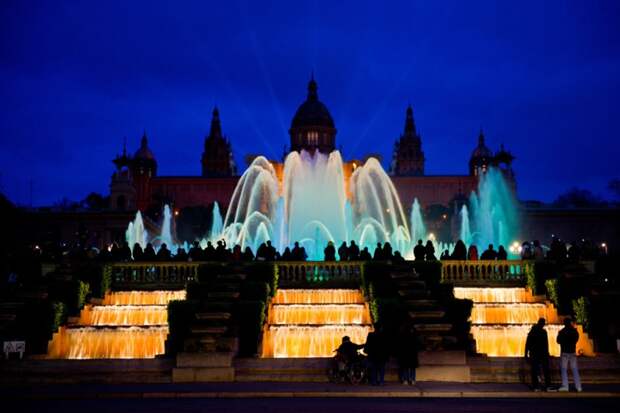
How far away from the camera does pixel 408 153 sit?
523ft

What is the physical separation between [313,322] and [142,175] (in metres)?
102

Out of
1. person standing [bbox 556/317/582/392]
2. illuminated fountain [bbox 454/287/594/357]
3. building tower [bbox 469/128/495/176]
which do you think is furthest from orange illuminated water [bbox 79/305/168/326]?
building tower [bbox 469/128/495/176]

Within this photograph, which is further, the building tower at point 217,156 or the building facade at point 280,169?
the building tower at point 217,156

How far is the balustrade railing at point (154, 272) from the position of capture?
28812 mm

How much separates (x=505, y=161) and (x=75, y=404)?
4457 inches

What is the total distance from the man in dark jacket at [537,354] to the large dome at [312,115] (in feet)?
335

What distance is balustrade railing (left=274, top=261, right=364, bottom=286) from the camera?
28.5 m

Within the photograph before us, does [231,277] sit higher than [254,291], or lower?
higher

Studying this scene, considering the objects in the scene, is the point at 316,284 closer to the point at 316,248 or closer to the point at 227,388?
the point at 227,388

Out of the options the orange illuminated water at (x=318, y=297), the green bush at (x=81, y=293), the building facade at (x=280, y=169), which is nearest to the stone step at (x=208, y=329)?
the green bush at (x=81, y=293)

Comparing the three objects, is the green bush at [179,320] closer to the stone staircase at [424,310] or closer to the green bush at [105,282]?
the stone staircase at [424,310]

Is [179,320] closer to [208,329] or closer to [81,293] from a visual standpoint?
[208,329]

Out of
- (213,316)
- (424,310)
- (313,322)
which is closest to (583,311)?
(424,310)

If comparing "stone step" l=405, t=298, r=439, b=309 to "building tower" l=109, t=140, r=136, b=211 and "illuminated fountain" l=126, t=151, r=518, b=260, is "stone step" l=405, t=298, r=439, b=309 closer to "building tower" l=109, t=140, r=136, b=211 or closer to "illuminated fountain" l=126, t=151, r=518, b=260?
"illuminated fountain" l=126, t=151, r=518, b=260
